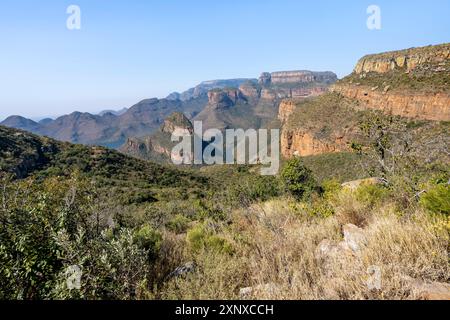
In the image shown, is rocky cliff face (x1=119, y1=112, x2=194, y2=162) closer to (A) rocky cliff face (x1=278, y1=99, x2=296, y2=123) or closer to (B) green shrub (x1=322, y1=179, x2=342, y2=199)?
A: (A) rocky cliff face (x1=278, y1=99, x2=296, y2=123)

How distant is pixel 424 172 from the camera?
752 cm

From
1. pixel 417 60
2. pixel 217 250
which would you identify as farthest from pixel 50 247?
pixel 417 60

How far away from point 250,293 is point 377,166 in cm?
673

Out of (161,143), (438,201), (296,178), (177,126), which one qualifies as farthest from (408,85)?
(161,143)

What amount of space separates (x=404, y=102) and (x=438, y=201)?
6396 cm

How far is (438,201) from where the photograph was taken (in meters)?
3.85

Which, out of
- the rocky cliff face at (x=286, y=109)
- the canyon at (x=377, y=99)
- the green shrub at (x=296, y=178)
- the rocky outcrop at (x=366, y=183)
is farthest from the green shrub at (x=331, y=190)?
the rocky cliff face at (x=286, y=109)

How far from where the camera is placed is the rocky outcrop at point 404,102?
50.6 meters

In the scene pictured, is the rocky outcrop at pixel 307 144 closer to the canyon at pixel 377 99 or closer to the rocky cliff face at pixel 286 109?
the canyon at pixel 377 99

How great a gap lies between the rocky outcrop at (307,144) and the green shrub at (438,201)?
5501cm

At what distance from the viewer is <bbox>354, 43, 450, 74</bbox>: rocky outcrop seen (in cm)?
5819

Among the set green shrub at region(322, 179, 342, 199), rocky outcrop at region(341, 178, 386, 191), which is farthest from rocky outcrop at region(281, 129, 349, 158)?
green shrub at region(322, 179, 342, 199)

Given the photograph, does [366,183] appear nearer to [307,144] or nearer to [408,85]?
[408,85]
